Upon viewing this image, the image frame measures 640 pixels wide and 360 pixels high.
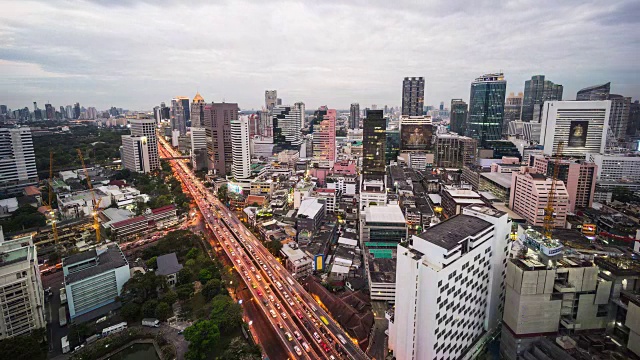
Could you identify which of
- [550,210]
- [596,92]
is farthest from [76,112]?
[596,92]

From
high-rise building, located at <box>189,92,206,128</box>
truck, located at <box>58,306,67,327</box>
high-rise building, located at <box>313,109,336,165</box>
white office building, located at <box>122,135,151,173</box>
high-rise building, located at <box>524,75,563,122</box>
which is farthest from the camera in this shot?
high-rise building, located at <box>524,75,563,122</box>

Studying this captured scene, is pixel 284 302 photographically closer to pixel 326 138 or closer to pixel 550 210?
pixel 550 210

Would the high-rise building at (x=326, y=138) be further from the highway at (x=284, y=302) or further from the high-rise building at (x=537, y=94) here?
the high-rise building at (x=537, y=94)

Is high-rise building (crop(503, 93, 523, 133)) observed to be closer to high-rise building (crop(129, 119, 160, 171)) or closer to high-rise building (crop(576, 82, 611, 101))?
high-rise building (crop(576, 82, 611, 101))

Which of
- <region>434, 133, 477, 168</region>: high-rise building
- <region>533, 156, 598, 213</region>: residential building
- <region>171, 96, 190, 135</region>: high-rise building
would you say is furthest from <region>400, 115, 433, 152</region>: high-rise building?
<region>171, 96, 190, 135</region>: high-rise building

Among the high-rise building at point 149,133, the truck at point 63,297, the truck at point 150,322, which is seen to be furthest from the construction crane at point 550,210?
the high-rise building at point 149,133
